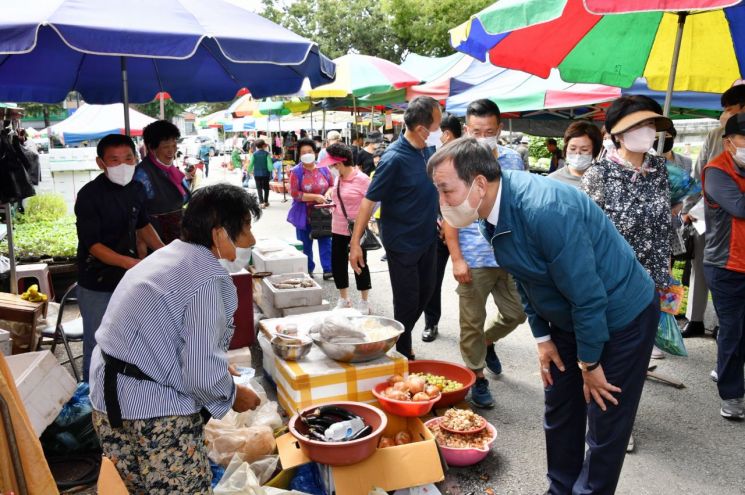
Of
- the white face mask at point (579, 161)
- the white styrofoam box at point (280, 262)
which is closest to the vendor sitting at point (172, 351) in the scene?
the white face mask at point (579, 161)

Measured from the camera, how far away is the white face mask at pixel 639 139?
132 inches

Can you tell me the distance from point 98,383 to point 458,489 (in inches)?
81.3

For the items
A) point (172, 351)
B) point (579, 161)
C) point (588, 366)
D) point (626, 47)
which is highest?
point (626, 47)

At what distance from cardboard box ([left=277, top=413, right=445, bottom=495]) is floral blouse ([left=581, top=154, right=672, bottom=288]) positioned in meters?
1.73

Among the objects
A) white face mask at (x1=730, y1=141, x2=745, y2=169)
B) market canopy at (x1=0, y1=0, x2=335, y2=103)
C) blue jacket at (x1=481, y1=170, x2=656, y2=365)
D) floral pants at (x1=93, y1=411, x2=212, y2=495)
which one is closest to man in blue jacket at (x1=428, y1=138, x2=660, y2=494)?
blue jacket at (x1=481, y1=170, x2=656, y2=365)

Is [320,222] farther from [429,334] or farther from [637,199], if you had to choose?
[637,199]

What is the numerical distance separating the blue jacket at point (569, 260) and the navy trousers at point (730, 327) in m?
1.85

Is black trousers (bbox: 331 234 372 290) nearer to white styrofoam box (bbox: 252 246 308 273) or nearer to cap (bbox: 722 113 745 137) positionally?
white styrofoam box (bbox: 252 246 308 273)

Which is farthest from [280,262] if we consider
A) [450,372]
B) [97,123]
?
[97,123]

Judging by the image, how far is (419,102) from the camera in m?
4.29

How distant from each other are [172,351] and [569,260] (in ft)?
5.00

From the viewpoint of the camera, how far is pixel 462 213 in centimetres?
242

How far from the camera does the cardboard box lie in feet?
9.78

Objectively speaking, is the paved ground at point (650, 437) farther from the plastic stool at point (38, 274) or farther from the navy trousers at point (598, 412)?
the plastic stool at point (38, 274)
